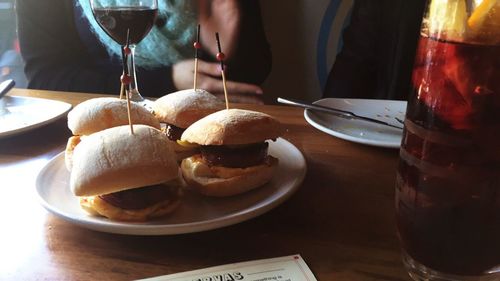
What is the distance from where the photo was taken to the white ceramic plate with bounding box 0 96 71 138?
107cm

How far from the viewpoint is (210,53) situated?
2021mm

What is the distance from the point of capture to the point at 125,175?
0.66 m

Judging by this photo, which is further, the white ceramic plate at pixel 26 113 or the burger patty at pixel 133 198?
the white ceramic plate at pixel 26 113

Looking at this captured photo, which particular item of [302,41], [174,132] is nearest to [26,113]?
[174,132]

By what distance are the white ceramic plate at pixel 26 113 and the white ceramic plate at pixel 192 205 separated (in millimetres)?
213

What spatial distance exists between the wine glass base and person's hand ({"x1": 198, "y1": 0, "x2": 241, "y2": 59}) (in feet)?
4.97

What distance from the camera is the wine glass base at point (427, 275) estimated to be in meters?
0.57

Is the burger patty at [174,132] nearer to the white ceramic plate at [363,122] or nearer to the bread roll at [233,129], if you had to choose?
the bread roll at [233,129]

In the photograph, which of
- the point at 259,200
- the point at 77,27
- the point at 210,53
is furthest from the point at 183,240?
the point at 77,27

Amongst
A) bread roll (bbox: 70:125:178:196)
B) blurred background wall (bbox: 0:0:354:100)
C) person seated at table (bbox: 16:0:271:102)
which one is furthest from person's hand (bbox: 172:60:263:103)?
bread roll (bbox: 70:125:178:196)

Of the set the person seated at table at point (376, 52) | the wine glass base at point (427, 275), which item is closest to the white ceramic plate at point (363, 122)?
the wine glass base at point (427, 275)

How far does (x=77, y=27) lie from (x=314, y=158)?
1.46 meters

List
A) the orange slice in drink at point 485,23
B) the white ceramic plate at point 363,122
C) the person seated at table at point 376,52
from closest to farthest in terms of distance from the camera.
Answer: the orange slice in drink at point 485,23, the white ceramic plate at point 363,122, the person seated at table at point 376,52

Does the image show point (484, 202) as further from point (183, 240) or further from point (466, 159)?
point (183, 240)
